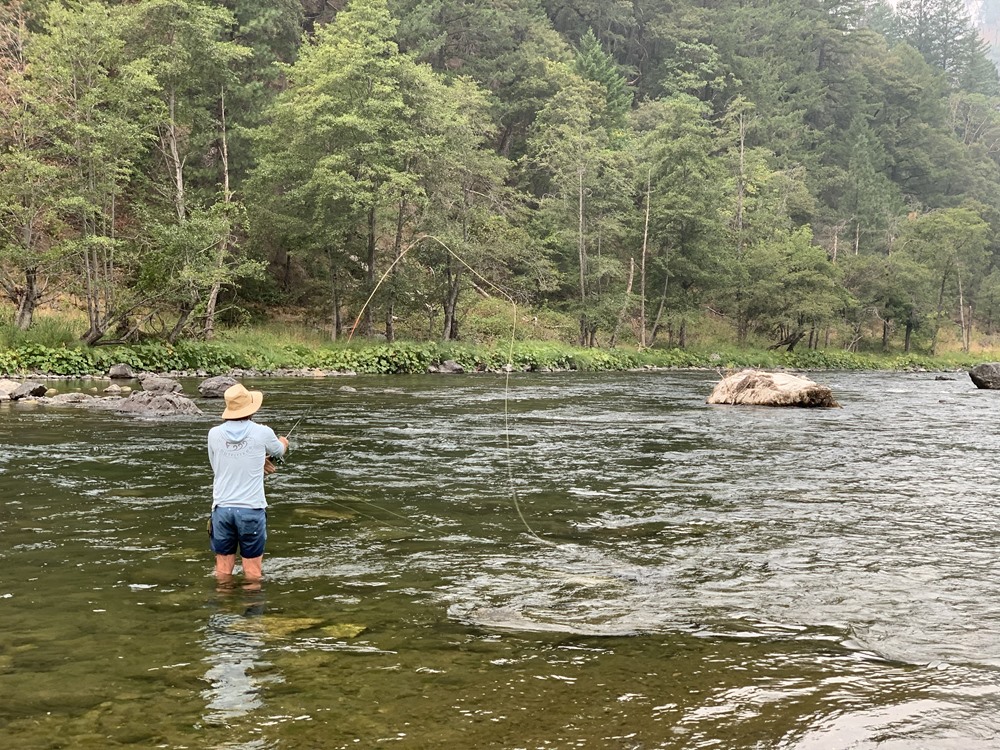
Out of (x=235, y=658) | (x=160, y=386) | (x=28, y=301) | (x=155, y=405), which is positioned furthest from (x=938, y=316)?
(x=235, y=658)

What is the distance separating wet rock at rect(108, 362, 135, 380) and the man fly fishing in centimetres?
2183

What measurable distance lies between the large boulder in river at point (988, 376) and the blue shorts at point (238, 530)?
34608mm

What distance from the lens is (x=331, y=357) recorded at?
3369cm

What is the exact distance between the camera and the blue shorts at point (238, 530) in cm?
661

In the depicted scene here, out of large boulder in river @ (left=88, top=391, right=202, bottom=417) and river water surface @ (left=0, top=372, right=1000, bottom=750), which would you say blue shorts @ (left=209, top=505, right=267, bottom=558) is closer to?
river water surface @ (left=0, top=372, right=1000, bottom=750)

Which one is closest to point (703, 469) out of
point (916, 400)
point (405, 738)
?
point (405, 738)

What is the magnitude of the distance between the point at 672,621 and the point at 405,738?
7.92 feet

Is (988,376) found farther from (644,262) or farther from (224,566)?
(224,566)

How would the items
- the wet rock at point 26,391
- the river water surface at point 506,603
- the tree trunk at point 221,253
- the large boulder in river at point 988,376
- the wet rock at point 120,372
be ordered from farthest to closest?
the large boulder in river at point 988,376 < the tree trunk at point 221,253 < the wet rock at point 120,372 < the wet rock at point 26,391 < the river water surface at point 506,603

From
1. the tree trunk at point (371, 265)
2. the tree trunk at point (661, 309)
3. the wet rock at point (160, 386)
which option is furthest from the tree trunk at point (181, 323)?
the tree trunk at point (661, 309)

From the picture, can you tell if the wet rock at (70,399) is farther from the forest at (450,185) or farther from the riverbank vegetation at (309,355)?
the forest at (450,185)

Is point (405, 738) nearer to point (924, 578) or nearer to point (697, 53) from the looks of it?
point (924, 578)

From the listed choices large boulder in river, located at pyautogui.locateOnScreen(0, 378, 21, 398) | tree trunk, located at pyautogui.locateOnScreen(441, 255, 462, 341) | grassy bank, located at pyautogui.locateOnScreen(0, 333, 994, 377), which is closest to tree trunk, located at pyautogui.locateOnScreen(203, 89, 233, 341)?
grassy bank, located at pyautogui.locateOnScreen(0, 333, 994, 377)

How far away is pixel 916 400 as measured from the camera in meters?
27.2
